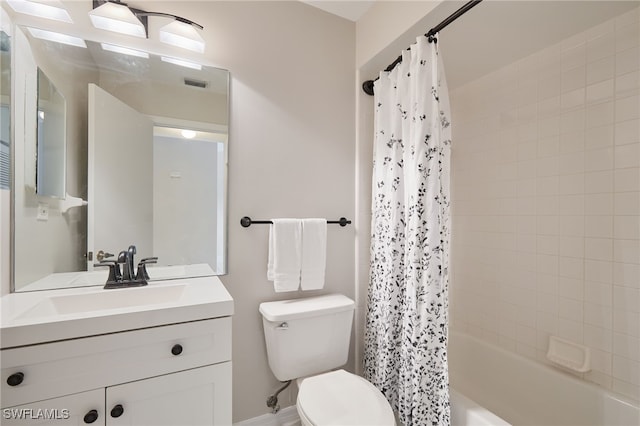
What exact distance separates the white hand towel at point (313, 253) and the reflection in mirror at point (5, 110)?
123 cm

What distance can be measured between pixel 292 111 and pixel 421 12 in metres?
0.80

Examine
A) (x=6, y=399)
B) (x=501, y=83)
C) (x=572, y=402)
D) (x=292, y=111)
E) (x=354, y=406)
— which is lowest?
(x=572, y=402)

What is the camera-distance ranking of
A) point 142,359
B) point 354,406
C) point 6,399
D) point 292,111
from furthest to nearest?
point 292,111
point 354,406
point 142,359
point 6,399

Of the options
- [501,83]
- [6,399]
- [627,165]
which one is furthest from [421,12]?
[6,399]

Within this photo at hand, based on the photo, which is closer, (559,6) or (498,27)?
(559,6)

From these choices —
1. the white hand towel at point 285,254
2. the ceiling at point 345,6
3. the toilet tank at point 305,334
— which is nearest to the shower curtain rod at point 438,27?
the ceiling at point 345,6

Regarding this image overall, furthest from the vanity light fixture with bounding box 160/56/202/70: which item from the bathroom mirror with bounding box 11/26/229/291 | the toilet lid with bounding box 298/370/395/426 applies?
the toilet lid with bounding box 298/370/395/426

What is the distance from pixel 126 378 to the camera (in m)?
0.91

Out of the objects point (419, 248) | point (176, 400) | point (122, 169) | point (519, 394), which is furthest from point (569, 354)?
point (122, 169)

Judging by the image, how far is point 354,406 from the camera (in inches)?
46.8

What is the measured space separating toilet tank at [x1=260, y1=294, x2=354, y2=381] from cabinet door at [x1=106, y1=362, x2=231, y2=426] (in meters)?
0.40

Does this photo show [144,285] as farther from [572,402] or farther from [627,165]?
[627,165]

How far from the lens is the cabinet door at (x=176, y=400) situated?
911mm

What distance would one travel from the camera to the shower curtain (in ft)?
4.08
